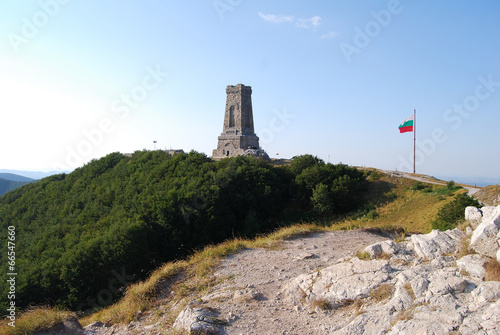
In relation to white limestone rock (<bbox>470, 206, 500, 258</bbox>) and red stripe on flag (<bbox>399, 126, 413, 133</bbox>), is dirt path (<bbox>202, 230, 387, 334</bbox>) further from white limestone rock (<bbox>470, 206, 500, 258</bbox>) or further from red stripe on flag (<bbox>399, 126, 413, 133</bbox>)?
red stripe on flag (<bbox>399, 126, 413, 133</bbox>)

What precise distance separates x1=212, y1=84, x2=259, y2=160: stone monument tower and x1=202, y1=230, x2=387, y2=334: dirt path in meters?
27.4

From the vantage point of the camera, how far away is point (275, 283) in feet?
29.3

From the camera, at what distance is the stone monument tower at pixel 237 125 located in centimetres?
4028

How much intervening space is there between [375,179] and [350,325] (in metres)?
27.2

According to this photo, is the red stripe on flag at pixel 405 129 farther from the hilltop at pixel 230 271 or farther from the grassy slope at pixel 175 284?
the hilltop at pixel 230 271

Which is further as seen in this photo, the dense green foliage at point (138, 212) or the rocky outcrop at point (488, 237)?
the dense green foliage at point (138, 212)

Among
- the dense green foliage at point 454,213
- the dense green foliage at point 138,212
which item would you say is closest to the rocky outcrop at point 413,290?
the dense green foliage at point 454,213

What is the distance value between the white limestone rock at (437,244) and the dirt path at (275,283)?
227cm

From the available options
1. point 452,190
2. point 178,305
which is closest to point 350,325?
point 178,305

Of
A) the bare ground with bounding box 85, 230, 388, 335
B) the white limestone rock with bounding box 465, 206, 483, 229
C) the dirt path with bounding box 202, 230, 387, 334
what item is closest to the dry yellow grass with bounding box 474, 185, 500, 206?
the dirt path with bounding box 202, 230, 387, 334

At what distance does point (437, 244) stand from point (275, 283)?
173 inches

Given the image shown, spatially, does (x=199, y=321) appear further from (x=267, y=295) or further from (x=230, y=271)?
(x=230, y=271)

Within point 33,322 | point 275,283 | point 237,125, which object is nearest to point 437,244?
point 275,283

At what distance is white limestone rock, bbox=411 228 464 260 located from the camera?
8234 mm
